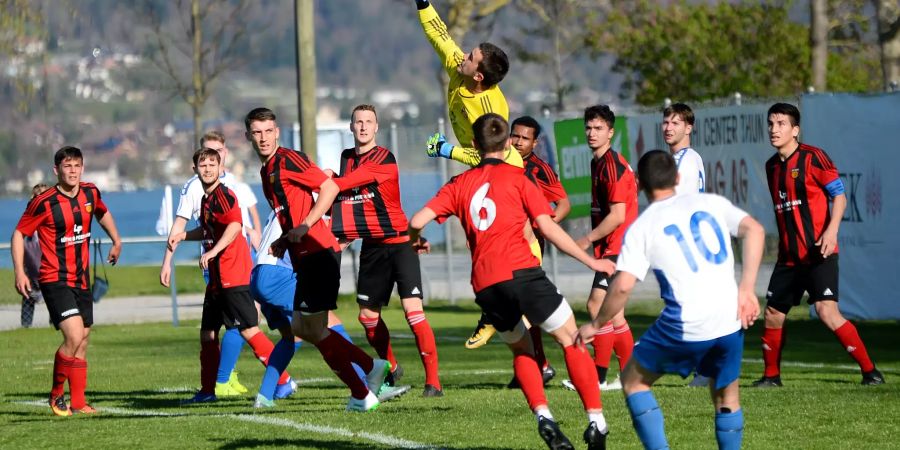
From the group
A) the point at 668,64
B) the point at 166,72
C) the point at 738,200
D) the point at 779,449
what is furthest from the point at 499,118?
the point at 668,64

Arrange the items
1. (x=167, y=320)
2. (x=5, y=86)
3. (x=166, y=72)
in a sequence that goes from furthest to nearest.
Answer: (x=166, y=72), (x=5, y=86), (x=167, y=320)

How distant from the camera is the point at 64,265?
11.7 metres

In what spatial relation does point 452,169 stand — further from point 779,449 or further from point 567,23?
point 567,23

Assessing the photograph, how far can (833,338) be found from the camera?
55.0 ft

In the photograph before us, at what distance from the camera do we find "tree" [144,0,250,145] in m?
38.6

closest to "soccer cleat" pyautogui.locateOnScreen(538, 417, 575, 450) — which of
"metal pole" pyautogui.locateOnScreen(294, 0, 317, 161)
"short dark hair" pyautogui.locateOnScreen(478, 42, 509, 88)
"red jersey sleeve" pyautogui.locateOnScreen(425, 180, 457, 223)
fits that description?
"red jersey sleeve" pyautogui.locateOnScreen(425, 180, 457, 223)

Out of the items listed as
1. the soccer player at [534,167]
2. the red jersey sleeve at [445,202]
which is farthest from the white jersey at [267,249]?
the red jersey sleeve at [445,202]

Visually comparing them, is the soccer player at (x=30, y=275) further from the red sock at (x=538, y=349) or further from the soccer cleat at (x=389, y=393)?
the soccer cleat at (x=389, y=393)

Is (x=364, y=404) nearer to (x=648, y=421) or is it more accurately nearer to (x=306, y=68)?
(x=648, y=421)

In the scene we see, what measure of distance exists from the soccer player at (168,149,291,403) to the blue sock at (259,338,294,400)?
669 millimetres

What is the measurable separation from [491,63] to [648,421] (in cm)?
353

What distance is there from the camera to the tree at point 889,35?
25312mm

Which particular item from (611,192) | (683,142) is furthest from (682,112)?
(611,192)

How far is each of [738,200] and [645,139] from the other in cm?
202
